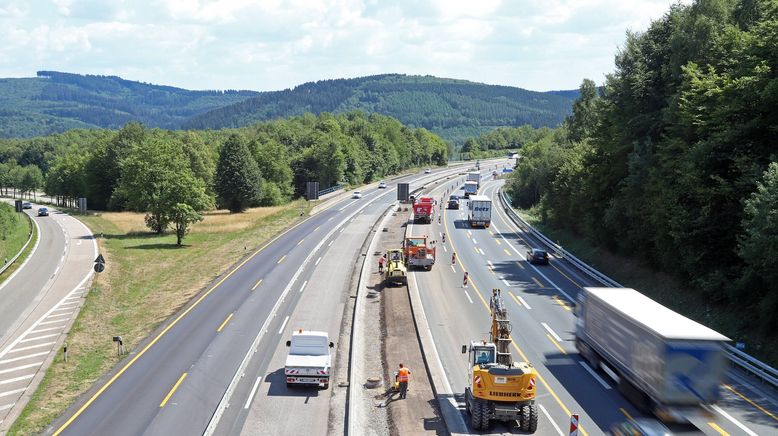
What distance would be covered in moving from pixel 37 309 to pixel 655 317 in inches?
1666

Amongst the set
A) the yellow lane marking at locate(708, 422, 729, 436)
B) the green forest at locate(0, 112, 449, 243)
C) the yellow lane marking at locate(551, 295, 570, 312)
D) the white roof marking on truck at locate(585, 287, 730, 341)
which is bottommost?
the yellow lane marking at locate(708, 422, 729, 436)

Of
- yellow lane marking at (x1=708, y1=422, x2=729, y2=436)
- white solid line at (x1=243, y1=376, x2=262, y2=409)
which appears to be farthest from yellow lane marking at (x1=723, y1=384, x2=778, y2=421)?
white solid line at (x1=243, y1=376, x2=262, y2=409)

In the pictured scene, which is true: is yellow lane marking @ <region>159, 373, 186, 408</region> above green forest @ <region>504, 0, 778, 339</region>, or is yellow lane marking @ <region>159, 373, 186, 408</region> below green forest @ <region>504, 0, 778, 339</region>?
below

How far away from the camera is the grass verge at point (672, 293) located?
34.1m

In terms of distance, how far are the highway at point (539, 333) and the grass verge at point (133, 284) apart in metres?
17.3

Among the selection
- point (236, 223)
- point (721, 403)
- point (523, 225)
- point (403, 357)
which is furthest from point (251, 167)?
point (721, 403)

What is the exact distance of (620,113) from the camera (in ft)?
195

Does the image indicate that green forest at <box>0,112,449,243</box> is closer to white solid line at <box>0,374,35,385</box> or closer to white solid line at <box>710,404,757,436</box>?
white solid line at <box>0,374,35,385</box>

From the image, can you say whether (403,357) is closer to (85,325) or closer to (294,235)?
(85,325)

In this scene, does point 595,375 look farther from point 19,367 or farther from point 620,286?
point 19,367

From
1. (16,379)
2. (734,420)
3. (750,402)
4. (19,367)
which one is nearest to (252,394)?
(16,379)

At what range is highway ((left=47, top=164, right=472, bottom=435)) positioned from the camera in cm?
2709

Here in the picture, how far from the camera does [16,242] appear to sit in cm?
8862

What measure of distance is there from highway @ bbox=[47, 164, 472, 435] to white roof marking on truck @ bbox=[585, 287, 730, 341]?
13.1 m
